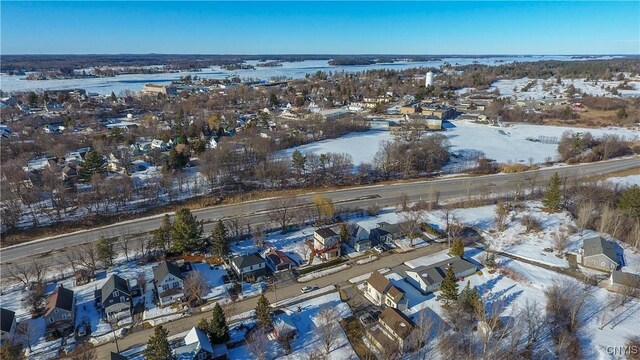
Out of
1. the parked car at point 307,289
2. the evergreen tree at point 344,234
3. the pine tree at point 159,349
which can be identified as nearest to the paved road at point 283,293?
the parked car at point 307,289

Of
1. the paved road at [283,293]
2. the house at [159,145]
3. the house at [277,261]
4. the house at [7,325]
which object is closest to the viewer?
the house at [7,325]

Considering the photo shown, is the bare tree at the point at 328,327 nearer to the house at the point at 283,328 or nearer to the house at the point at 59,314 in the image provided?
the house at the point at 283,328

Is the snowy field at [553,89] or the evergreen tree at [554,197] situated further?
the snowy field at [553,89]

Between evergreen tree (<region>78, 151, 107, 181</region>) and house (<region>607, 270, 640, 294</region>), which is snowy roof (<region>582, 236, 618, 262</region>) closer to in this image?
house (<region>607, 270, 640, 294</region>)

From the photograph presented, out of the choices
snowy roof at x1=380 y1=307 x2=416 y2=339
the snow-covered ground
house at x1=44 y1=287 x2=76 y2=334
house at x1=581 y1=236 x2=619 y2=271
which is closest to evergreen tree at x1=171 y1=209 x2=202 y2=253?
house at x1=44 y1=287 x2=76 y2=334

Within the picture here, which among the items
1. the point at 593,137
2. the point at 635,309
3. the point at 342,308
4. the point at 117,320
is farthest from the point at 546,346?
the point at 593,137

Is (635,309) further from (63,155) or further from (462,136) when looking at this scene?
(63,155)
